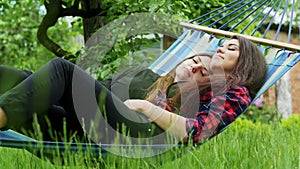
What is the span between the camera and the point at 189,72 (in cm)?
269

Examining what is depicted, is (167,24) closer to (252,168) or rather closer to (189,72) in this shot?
(189,72)

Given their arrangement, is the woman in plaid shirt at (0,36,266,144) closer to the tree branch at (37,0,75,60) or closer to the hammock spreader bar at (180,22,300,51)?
the hammock spreader bar at (180,22,300,51)

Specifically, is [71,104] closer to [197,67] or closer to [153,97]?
[153,97]

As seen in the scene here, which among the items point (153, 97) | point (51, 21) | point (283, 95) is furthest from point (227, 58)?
point (283, 95)

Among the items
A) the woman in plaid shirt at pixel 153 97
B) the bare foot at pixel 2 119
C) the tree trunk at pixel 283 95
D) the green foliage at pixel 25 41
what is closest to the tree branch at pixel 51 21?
the woman in plaid shirt at pixel 153 97

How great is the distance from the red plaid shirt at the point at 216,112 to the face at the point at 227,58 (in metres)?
→ 0.18

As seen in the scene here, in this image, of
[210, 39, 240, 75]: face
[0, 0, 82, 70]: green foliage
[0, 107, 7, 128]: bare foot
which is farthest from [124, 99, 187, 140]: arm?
[0, 0, 82, 70]: green foliage

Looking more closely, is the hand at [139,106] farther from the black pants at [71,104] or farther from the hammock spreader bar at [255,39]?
the hammock spreader bar at [255,39]

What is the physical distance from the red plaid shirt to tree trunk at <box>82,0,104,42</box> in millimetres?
1627

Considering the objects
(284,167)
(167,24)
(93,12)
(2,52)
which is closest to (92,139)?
(284,167)

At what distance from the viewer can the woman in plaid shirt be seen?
2.04 m

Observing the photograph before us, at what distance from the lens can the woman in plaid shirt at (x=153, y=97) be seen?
80.2 inches

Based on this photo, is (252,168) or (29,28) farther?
(29,28)

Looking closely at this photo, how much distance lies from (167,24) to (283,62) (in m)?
0.84
